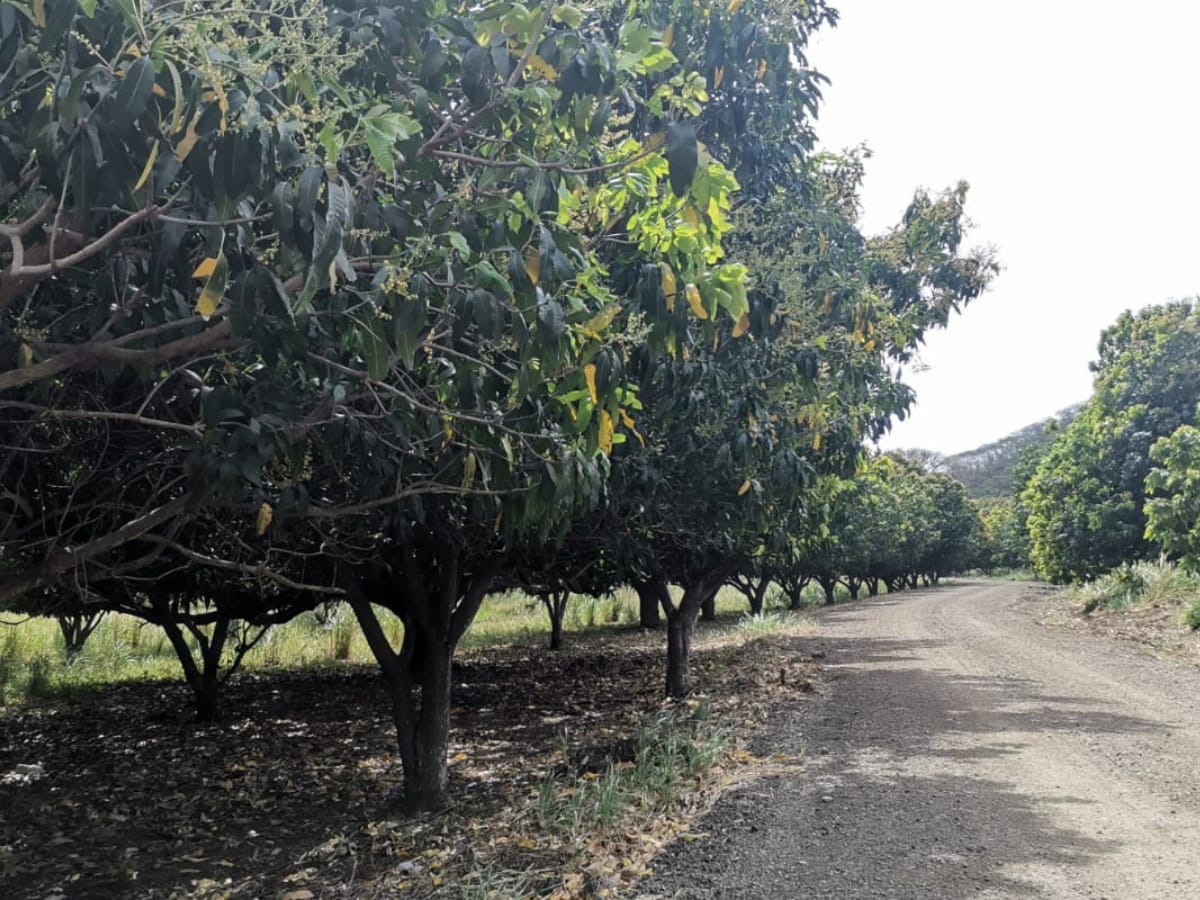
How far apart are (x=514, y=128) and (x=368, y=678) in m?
14.1

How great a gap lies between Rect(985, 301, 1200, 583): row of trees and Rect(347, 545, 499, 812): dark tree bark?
1872 centimetres

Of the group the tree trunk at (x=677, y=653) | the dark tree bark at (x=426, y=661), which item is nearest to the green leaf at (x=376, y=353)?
the dark tree bark at (x=426, y=661)

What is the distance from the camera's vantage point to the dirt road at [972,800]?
479cm

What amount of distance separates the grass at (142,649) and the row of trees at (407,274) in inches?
375

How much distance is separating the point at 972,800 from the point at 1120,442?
75.4 feet

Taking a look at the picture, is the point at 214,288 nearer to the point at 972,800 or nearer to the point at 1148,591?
the point at 972,800

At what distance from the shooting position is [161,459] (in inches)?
204

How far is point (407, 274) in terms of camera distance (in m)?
2.85

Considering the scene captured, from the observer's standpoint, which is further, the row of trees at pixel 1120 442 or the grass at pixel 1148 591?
the row of trees at pixel 1120 442

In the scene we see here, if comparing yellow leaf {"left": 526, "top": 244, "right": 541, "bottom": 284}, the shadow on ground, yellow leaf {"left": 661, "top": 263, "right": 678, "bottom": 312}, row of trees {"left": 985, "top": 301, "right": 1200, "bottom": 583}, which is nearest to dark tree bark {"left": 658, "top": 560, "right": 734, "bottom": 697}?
the shadow on ground

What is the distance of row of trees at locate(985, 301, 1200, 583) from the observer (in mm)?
23984

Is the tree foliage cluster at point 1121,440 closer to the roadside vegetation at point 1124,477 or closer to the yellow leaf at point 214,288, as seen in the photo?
the roadside vegetation at point 1124,477

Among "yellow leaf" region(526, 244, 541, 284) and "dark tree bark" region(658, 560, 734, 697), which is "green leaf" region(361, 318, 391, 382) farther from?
"dark tree bark" region(658, 560, 734, 697)

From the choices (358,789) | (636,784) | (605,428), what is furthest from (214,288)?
(358,789)
